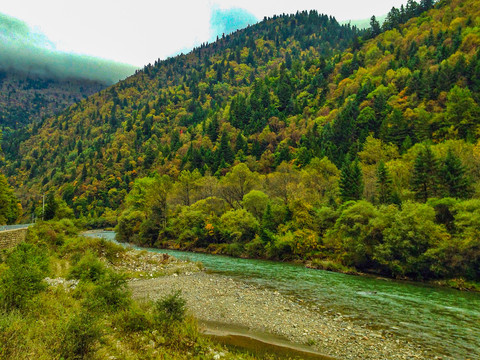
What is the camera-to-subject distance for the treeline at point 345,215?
110 feet

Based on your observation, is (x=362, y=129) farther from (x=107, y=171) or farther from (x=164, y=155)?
(x=107, y=171)

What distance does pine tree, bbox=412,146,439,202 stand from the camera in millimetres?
44031

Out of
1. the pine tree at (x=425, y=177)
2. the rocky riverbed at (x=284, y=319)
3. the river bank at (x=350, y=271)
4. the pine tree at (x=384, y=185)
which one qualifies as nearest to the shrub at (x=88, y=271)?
the rocky riverbed at (x=284, y=319)

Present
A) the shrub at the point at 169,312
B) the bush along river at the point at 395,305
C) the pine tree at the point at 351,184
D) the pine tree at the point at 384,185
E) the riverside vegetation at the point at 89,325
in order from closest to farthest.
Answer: the riverside vegetation at the point at 89,325 < the shrub at the point at 169,312 < the bush along river at the point at 395,305 < the pine tree at the point at 384,185 < the pine tree at the point at 351,184

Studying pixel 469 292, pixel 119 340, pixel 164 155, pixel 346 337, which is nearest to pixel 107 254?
pixel 119 340

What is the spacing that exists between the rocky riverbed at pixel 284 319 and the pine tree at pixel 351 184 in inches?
1355

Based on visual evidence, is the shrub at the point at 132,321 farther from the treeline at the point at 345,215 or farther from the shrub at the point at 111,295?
the treeline at the point at 345,215

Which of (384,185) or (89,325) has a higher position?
(384,185)

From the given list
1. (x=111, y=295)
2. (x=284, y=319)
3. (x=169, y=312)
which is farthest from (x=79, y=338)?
(x=284, y=319)

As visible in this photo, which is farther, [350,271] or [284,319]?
[350,271]

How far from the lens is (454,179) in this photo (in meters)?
41.5

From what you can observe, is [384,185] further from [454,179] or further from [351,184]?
[454,179]

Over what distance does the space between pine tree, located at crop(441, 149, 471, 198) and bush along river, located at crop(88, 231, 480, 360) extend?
1915cm

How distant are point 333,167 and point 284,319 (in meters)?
60.3
